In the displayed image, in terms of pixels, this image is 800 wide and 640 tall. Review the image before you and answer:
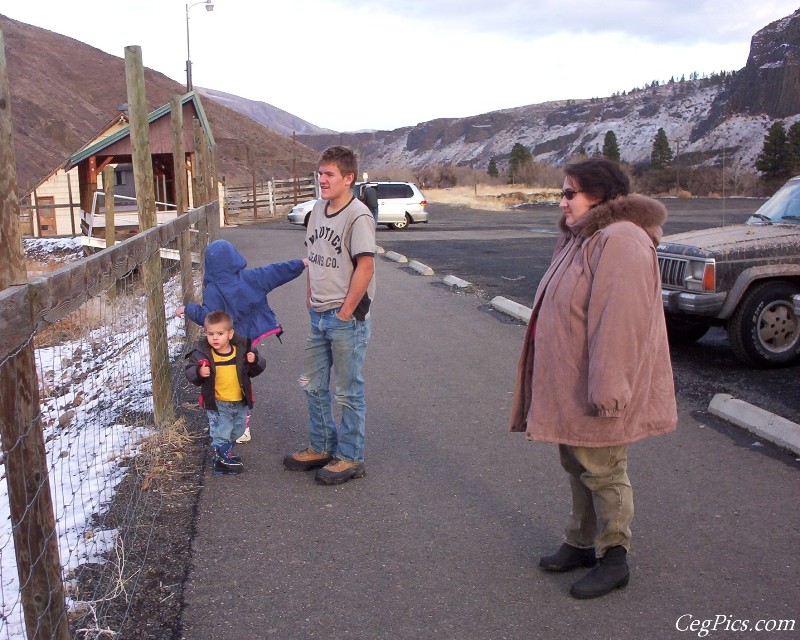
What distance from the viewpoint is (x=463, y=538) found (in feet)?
14.5

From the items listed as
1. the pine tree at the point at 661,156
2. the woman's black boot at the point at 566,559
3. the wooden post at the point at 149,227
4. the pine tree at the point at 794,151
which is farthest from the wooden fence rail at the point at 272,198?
the woman's black boot at the point at 566,559

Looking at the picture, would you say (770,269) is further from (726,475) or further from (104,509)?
(104,509)

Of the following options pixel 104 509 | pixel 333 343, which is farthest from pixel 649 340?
pixel 104 509

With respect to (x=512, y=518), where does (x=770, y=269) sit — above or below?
above

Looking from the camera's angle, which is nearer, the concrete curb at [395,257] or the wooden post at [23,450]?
the wooden post at [23,450]

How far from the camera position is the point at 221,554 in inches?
168

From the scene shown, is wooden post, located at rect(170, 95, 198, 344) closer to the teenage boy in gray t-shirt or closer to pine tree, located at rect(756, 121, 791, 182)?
the teenage boy in gray t-shirt

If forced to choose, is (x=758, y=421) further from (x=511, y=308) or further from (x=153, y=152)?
(x=153, y=152)

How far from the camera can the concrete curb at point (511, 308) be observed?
426 inches

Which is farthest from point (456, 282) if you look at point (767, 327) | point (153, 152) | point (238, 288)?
point (153, 152)

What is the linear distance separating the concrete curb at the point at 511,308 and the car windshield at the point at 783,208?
2834 mm

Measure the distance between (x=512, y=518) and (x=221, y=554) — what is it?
5.03 feet

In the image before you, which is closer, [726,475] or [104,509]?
[104,509]

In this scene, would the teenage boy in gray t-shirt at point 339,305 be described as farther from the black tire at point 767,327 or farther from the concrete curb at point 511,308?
the concrete curb at point 511,308
